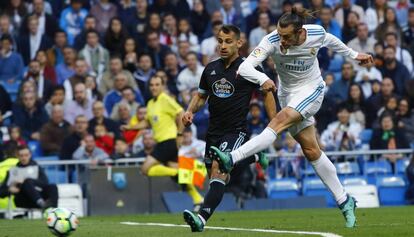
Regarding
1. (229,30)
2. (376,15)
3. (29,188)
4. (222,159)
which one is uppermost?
(229,30)

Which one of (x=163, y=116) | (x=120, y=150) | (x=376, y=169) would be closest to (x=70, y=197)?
(x=120, y=150)

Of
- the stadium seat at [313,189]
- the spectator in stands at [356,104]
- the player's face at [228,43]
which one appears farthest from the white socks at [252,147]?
the spectator in stands at [356,104]

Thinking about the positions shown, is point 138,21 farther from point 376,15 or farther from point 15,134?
point 376,15

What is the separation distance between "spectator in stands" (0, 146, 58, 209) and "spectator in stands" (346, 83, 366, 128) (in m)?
6.66

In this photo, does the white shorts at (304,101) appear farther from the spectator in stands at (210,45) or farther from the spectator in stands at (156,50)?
the spectator in stands at (210,45)

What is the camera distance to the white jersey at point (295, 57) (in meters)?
12.6

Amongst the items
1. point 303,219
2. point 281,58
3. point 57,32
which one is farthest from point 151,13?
point 281,58

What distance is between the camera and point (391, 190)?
21906mm

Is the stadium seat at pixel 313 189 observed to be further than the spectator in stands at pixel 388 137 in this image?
No

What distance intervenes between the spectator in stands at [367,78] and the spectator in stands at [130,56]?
15.2 feet

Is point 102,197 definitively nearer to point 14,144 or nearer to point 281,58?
point 14,144

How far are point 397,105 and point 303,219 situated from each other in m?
8.55

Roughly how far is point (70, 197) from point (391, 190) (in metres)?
5.93

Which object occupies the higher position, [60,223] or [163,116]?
[60,223]
